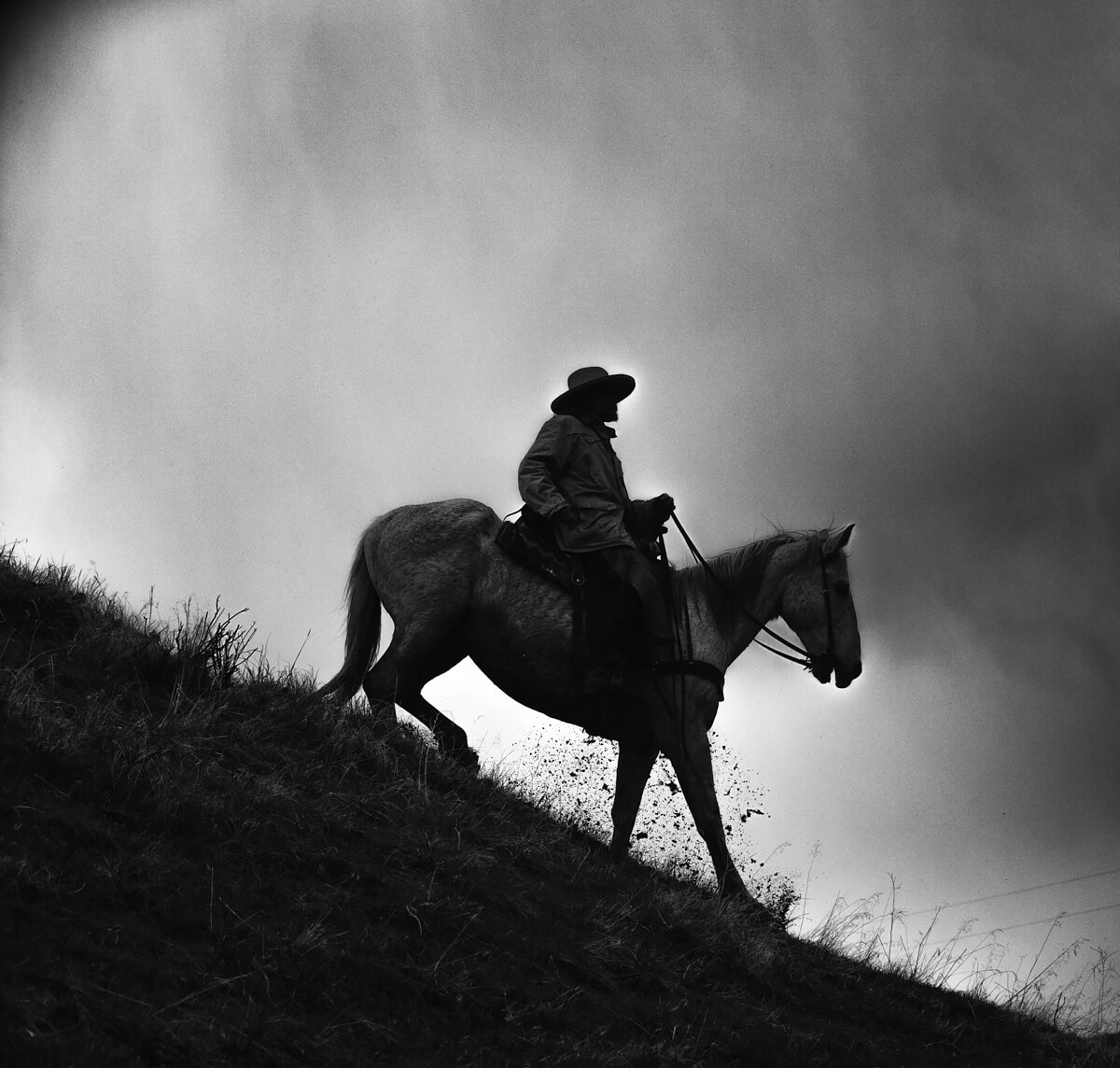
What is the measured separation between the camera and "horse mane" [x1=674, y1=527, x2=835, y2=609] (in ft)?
34.3

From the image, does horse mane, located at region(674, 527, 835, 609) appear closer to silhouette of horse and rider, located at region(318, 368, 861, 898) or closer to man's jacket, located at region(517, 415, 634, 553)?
silhouette of horse and rider, located at region(318, 368, 861, 898)

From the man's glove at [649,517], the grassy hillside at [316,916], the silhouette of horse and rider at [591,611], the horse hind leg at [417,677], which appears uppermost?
the man's glove at [649,517]

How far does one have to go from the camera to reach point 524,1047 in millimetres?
5250

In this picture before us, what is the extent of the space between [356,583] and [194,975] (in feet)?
19.9

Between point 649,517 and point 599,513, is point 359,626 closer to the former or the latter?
point 599,513

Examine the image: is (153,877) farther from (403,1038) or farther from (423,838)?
(423,838)

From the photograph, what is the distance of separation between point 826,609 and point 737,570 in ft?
2.54

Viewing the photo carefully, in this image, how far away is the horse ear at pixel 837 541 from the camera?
33.8 ft

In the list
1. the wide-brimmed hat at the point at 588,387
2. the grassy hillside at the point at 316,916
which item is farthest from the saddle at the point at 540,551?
the grassy hillside at the point at 316,916

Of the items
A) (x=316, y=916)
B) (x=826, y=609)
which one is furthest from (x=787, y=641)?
(x=316, y=916)

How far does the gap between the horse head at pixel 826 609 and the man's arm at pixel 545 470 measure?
2.01m

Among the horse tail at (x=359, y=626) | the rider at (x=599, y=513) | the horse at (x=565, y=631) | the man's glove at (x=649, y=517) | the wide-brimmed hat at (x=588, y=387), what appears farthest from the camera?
the wide-brimmed hat at (x=588, y=387)

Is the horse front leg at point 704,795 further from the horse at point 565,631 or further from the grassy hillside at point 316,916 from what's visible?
the grassy hillside at point 316,916

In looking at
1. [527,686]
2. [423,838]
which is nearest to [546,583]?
[527,686]
